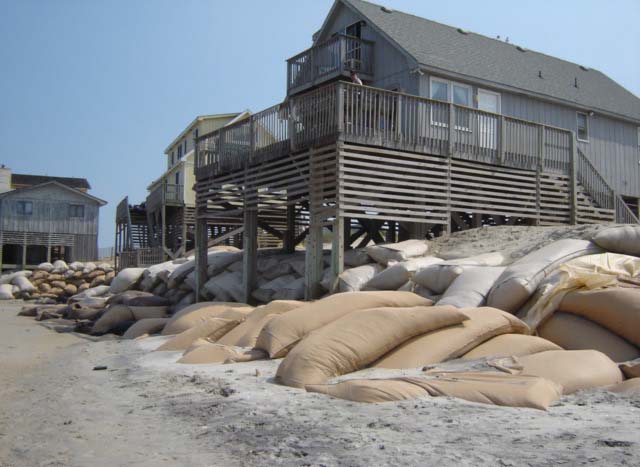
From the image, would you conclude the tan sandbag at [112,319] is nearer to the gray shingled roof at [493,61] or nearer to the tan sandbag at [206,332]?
the tan sandbag at [206,332]

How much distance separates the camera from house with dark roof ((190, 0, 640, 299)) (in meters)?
11.7

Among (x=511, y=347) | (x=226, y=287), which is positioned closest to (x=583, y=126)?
(x=226, y=287)

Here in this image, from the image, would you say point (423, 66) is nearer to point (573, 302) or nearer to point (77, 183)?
point (573, 302)

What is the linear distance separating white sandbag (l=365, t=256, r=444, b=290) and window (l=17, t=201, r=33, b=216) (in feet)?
113

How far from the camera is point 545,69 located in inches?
850

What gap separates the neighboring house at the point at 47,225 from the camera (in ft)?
130

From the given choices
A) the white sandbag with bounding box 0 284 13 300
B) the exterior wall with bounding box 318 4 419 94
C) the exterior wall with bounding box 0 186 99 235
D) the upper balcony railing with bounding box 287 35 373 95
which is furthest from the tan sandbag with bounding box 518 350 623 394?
the exterior wall with bounding box 0 186 99 235

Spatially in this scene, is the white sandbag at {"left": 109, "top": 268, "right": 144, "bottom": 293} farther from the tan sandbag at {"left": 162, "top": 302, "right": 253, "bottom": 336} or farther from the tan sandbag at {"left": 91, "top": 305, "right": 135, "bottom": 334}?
the tan sandbag at {"left": 162, "top": 302, "right": 253, "bottom": 336}

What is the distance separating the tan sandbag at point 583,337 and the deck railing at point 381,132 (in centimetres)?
534

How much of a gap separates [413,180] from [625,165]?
12.3 m

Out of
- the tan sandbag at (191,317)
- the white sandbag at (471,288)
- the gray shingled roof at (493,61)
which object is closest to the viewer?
the white sandbag at (471,288)

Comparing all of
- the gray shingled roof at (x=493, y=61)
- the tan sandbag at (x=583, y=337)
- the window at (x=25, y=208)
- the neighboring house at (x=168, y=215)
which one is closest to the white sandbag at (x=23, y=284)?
the neighboring house at (x=168, y=215)

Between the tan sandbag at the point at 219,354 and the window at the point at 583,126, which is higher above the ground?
the window at the point at 583,126

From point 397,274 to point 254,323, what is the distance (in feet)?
7.92
